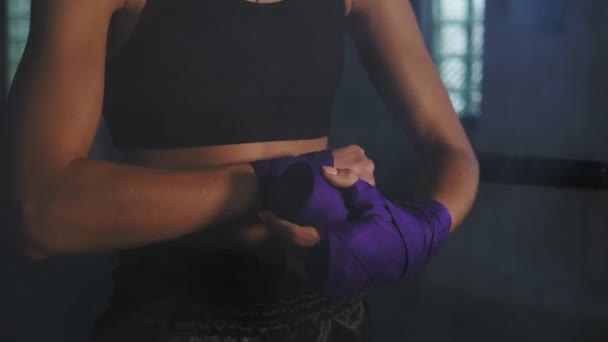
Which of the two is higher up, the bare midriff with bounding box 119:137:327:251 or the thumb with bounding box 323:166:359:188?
the thumb with bounding box 323:166:359:188

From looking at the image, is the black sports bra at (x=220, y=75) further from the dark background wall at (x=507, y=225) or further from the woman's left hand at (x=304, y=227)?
the dark background wall at (x=507, y=225)

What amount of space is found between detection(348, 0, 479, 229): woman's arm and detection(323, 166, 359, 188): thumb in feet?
0.55

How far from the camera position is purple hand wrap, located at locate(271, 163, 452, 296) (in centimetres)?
42

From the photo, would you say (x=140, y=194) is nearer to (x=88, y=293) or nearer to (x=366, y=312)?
(x=366, y=312)

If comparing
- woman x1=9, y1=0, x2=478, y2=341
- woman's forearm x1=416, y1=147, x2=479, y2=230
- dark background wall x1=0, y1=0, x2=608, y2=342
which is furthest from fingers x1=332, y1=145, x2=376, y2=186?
dark background wall x1=0, y1=0, x2=608, y2=342

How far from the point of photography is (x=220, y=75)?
514 mm

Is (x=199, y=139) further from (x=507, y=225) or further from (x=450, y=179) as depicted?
(x=507, y=225)

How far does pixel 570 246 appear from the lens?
1.62m

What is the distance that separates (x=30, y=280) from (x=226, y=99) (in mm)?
742

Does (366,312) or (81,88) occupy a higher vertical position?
(81,88)

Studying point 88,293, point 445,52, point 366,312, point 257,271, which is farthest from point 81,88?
point 445,52

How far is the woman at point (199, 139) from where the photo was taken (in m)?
0.42

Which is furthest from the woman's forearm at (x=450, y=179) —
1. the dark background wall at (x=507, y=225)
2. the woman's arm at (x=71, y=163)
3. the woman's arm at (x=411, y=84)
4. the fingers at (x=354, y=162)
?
the dark background wall at (x=507, y=225)

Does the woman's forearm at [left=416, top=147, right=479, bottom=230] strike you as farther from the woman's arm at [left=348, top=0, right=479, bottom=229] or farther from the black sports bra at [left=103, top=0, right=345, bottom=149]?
the black sports bra at [left=103, top=0, right=345, bottom=149]
